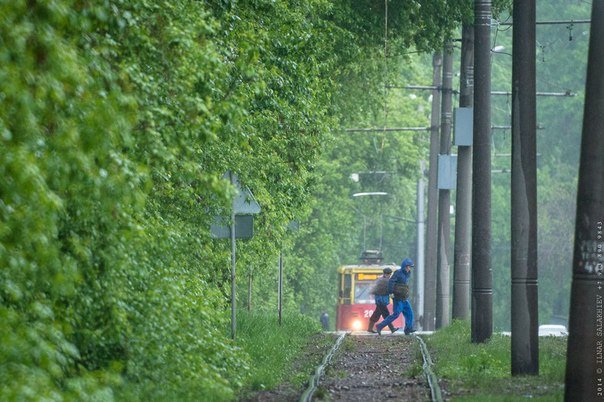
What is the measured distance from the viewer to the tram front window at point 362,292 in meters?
54.1

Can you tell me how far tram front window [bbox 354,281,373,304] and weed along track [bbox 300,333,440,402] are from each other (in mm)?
23035

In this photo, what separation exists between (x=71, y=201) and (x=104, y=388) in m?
1.71

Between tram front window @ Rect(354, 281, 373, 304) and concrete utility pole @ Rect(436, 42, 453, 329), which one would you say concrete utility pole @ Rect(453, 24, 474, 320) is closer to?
concrete utility pole @ Rect(436, 42, 453, 329)

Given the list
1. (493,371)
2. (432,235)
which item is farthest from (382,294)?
(493,371)

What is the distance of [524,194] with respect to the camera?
20.1m

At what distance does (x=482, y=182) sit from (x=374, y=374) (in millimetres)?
6148

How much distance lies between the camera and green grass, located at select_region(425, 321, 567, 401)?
18.0 meters

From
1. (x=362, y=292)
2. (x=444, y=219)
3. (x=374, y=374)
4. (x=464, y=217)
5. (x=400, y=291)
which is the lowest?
(x=362, y=292)

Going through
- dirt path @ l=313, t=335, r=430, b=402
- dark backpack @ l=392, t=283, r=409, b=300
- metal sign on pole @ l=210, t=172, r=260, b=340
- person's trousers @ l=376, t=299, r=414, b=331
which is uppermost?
metal sign on pole @ l=210, t=172, r=260, b=340

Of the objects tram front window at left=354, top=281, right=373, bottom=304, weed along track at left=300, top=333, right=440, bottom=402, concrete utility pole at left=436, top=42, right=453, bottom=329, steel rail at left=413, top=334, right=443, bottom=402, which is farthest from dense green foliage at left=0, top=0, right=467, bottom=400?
tram front window at left=354, top=281, right=373, bottom=304

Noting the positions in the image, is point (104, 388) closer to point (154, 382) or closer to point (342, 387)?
point (154, 382)

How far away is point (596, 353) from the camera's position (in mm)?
14727

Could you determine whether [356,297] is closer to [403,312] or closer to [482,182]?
[403,312]

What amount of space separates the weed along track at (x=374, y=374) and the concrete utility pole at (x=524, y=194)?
4.48 ft
